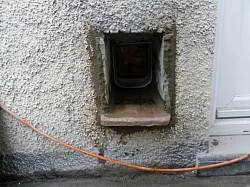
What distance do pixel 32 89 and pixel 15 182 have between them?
58 centimetres

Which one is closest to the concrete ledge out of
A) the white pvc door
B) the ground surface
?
the ground surface

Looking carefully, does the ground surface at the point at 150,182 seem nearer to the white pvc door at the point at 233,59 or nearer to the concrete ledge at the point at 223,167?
the concrete ledge at the point at 223,167

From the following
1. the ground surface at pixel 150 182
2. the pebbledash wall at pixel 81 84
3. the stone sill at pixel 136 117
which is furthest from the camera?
the ground surface at pixel 150 182

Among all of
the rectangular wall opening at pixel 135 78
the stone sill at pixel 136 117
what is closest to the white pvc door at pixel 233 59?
the rectangular wall opening at pixel 135 78

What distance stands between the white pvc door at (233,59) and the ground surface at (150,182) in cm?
38

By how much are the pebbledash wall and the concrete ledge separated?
0.17 feet

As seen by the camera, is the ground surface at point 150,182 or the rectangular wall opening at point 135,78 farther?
the ground surface at point 150,182

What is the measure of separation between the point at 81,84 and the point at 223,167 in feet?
2.95

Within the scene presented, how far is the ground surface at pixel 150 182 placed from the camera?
147 cm

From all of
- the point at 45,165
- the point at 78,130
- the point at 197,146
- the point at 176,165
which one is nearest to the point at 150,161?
the point at 176,165

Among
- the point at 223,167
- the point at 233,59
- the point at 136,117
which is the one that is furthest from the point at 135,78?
the point at 223,167

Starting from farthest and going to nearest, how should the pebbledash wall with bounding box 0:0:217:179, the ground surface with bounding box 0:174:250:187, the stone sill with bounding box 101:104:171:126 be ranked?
the ground surface with bounding box 0:174:250:187 → the stone sill with bounding box 101:104:171:126 → the pebbledash wall with bounding box 0:0:217:179

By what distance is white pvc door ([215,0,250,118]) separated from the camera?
55.0 inches

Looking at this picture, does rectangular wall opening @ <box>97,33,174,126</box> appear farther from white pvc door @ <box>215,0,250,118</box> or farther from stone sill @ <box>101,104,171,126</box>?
white pvc door @ <box>215,0,250,118</box>
